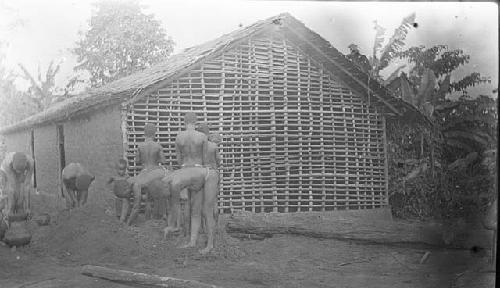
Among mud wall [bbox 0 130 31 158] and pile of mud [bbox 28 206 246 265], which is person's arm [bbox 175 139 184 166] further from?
mud wall [bbox 0 130 31 158]

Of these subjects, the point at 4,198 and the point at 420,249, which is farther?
the point at 420,249

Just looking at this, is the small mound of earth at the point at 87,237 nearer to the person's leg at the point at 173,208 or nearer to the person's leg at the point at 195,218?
the person's leg at the point at 173,208

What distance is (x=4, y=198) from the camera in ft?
15.1

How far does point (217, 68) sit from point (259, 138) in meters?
0.86

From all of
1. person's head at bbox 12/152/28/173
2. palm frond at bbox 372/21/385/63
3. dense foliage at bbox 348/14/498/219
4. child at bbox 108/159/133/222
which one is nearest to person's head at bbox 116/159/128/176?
child at bbox 108/159/133/222

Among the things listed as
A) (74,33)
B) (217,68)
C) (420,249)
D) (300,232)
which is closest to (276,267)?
(300,232)

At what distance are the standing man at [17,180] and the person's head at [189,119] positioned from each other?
149 centimetres

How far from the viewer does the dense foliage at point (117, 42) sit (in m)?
4.75

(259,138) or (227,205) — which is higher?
(259,138)

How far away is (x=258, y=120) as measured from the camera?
5.25m

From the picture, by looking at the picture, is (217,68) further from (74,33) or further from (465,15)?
(465,15)

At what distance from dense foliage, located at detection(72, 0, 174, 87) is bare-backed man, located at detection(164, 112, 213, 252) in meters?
0.77

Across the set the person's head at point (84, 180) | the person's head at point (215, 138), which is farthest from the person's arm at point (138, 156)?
the person's head at point (215, 138)

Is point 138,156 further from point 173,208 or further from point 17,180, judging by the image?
point 17,180
